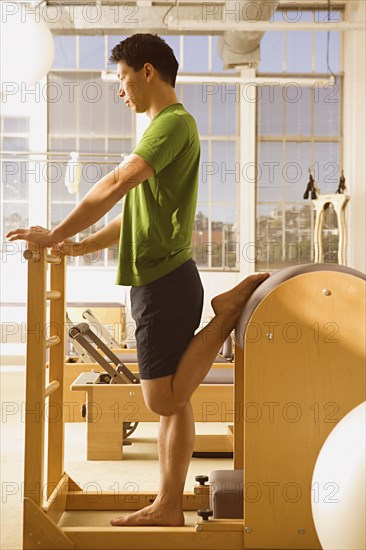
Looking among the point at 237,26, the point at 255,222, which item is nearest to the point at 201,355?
the point at 237,26

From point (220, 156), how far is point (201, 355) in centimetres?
643

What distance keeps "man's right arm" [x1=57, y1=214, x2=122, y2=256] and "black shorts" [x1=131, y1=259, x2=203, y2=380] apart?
12.8 inches

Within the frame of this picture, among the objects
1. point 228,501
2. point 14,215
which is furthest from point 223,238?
point 228,501

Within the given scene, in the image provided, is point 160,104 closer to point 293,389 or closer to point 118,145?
point 293,389

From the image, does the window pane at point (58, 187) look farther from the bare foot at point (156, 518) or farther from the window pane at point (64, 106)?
the bare foot at point (156, 518)

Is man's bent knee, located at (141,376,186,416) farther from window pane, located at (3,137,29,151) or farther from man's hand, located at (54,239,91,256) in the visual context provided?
window pane, located at (3,137,29,151)

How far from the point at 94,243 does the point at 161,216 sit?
354mm

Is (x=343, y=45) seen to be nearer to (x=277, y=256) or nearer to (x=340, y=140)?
(x=340, y=140)

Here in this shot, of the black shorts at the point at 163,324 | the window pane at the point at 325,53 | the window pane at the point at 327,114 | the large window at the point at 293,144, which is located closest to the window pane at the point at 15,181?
the large window at the point at 293,144

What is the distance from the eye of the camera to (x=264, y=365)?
2.27 metres

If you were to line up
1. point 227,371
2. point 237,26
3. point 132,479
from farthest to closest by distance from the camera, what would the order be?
point 237,26, point 227,371, point 132,479

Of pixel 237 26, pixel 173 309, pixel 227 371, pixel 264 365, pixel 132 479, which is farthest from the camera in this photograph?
pixel 237 26

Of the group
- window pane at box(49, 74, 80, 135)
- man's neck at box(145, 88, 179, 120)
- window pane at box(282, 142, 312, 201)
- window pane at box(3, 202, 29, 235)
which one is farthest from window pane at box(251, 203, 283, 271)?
man's neck at box(145, 88, 179, 120)

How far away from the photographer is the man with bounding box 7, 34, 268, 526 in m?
2.48
